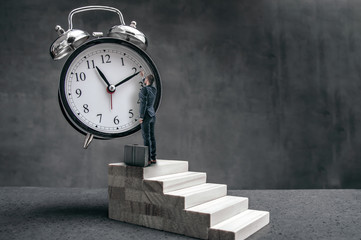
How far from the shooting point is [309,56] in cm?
325

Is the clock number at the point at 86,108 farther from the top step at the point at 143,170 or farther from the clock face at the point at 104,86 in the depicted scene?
the top step at the point at 143,170

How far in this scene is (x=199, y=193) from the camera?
1795mm

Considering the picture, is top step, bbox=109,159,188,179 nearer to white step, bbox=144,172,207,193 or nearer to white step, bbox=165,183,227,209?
white step, bbox=144,172,207,193

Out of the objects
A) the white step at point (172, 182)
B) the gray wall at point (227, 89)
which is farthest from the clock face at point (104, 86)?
the gray wall at point (227, 89)

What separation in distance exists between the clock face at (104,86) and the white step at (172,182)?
1.22ft

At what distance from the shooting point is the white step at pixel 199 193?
5.56 feet

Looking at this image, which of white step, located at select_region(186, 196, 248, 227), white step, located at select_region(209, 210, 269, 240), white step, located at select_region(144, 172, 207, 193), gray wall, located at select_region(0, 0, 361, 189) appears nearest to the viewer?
white step, located at select_region(209, 210, 269, 240)

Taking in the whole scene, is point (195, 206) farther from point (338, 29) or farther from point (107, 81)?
point (338, 29)

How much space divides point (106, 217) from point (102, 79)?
0.86m

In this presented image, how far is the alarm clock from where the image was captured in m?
1.90

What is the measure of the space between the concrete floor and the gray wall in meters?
0.30

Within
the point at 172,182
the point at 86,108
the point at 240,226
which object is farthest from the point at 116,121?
the point at 240,226

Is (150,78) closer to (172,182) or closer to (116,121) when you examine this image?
(116,121)

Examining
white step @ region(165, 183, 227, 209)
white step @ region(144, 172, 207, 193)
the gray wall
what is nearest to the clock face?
white step @ region(144, 172, 207, 193)
